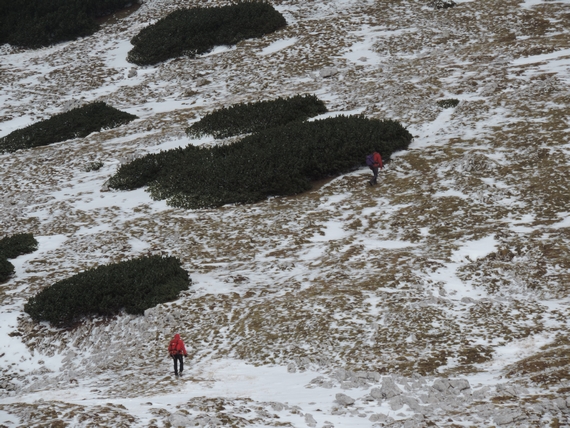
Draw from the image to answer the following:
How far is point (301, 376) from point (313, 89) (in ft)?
77.6

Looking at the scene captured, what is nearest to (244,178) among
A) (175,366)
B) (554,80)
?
(175,366)

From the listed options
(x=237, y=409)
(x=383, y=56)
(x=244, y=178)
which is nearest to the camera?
(x=237, y=409)

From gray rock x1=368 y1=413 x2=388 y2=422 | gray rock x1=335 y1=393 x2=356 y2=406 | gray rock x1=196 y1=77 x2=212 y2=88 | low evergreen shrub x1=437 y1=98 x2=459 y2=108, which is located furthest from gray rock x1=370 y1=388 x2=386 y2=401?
gray rock x1=196 y1=77 x2=212 y2=88

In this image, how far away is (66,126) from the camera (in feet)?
113

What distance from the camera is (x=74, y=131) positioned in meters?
34.2

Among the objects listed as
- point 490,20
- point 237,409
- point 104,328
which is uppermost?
point 490,20

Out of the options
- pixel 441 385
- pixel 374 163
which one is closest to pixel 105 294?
pixel 441 385

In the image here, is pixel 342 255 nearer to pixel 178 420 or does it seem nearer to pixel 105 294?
pixel 105 294

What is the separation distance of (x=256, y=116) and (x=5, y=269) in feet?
48.0

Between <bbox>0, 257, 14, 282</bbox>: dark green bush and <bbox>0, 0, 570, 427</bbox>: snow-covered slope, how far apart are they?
272 mm

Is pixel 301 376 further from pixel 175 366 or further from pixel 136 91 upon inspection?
pixel 136 91

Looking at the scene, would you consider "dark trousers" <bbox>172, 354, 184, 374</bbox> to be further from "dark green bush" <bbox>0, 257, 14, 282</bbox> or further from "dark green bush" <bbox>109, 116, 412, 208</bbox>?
"dark green bush" <bbox>109, 116, 412, 208</bbox>

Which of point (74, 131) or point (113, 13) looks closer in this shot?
point (74, 131)

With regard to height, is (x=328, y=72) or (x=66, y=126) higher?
(x=328, y=72)
